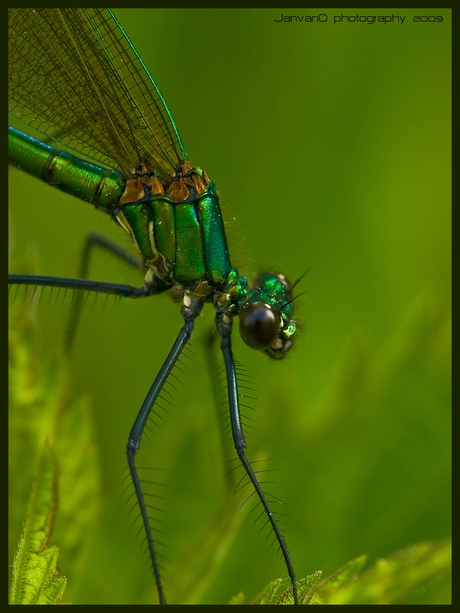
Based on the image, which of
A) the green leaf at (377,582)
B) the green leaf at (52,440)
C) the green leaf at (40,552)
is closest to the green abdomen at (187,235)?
the green leaf at (52,440)

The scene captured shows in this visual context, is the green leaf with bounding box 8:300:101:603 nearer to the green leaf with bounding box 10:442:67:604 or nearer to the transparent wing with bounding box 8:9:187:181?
the green leaf with bounding box 10:442:67:604

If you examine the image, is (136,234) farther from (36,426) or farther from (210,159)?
(36,426)

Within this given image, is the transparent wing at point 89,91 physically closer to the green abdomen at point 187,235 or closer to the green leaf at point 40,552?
the green abdomen at point 187,235

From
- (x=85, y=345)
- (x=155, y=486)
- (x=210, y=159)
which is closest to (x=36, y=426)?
(x=155, y=486)

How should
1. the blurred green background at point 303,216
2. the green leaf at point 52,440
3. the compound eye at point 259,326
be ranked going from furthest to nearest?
1. the compound eye at point 259,326
2. the blurred green background at point 303,216
3. the green leaf at point 52,440

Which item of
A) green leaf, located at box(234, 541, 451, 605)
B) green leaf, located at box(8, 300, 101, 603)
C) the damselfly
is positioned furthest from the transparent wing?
green leaf, located at box(234, 541, 451, 605)
